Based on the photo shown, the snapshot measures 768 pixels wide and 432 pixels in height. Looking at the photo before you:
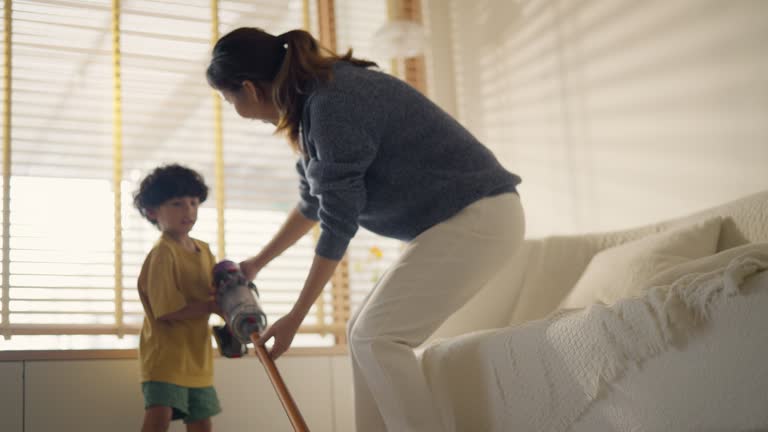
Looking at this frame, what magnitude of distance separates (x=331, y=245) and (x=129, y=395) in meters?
1.10

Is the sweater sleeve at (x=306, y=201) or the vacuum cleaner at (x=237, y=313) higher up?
the sweater sleeve at (x=306, y=201)

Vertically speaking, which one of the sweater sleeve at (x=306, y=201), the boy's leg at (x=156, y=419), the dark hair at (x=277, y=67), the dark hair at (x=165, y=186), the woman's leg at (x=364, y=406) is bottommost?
the boy's leg at (x=156, y=419)

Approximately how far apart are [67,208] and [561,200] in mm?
1738

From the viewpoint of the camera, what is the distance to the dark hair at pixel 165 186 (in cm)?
238

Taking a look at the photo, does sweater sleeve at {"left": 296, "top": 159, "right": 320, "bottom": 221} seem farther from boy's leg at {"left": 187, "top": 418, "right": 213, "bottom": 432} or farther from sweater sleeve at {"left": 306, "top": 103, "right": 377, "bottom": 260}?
boy's leg at {"left": 187, "top": 418, "right": 213, "bottom": 432}

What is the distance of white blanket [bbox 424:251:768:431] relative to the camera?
1.38 metres

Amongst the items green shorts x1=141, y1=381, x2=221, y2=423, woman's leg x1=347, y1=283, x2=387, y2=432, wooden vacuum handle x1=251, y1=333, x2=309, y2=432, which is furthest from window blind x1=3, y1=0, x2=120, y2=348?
woman's leg x1=347, y1=283, x2=387, y2=432

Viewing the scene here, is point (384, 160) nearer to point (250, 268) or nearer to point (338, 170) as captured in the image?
point (338, 170)

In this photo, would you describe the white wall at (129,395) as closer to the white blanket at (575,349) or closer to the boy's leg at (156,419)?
the boy's leg at (156,419)

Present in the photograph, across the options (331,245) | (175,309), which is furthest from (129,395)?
(331,245)

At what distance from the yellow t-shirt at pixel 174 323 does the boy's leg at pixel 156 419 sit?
0.26 feet

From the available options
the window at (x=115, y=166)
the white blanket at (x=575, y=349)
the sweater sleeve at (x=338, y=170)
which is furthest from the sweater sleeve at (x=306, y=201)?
the window at (x=115, y=166)

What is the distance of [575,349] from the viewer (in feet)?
5.07

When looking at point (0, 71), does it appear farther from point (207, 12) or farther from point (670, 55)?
point (670, 55)
